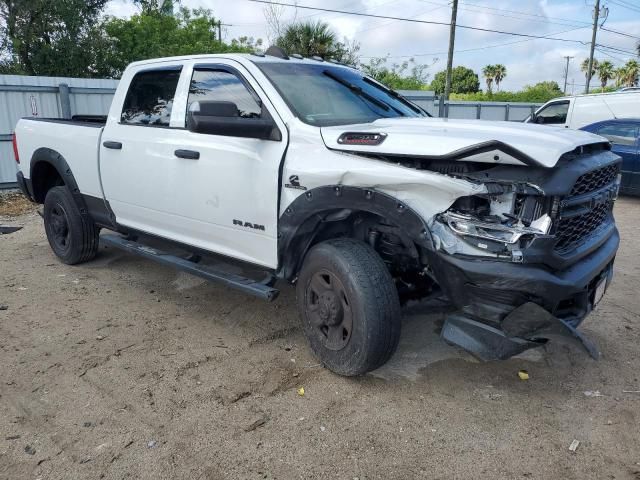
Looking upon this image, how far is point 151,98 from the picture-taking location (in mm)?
4645

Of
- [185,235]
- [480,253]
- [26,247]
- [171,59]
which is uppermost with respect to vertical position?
[171,59]

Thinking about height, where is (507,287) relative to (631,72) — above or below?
below

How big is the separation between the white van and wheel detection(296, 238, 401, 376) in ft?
30.2

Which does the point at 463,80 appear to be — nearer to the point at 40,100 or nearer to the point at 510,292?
the point at 40,100

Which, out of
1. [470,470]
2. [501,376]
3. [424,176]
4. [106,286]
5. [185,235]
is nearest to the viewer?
[470,470]

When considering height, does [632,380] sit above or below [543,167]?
below

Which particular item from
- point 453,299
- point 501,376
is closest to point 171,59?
point 453,299

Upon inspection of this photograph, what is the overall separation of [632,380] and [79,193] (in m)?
4.96

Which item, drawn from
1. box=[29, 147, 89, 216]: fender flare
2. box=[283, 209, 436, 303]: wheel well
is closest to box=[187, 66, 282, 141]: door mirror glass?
box=[283, 209, 436, 303]: wheel well

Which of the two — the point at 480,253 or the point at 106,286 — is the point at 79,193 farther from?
the point at 480,253

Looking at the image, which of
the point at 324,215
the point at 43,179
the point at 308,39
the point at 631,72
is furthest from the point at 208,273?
the point at 631,72

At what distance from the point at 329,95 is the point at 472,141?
4.91 feet

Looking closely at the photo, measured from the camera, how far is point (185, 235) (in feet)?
14.4

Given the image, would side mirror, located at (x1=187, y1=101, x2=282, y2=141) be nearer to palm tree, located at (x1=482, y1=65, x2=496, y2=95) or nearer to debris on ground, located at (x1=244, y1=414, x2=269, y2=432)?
debris on ground, located at (x1=244, y1=414, x2=269, y2=432)
